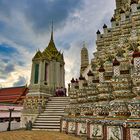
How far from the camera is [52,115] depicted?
16234 millimetres

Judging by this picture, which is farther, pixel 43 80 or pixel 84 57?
pixel 84 57

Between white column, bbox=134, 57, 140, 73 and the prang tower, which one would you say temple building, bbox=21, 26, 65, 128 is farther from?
the prang tower

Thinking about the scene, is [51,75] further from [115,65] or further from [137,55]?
[137,55]

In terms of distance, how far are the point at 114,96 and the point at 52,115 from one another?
8155 millimetres

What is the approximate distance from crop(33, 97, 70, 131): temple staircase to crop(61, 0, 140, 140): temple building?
1.41m

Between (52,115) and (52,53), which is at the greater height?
(52,53)

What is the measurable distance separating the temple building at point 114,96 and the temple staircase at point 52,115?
141 centimetres

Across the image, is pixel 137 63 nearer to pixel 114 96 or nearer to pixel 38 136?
pixel 114 96

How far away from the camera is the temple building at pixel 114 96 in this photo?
25.7 ft

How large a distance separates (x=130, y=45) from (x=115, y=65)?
3689mm

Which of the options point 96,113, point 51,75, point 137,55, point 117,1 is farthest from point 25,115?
point 117,1

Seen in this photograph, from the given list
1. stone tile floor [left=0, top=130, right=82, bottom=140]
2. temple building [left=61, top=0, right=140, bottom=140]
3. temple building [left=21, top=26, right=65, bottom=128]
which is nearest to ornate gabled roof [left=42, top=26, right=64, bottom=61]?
temple building [left=21, top=26, right=65, bottom=128]

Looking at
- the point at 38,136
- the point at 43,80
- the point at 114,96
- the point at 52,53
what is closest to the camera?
the point at 114,96

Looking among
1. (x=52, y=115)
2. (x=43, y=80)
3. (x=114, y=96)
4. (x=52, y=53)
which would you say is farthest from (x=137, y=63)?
(x=52, y=53)
